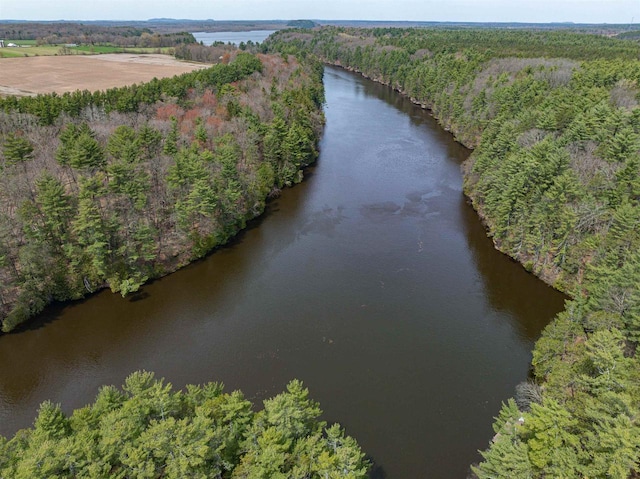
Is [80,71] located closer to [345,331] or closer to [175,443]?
[345,331]

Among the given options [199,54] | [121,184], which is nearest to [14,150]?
[121,184]

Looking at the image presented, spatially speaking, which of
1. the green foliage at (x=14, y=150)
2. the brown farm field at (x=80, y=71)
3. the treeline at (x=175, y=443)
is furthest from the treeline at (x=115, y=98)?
the treeline at (x=175, y=443)

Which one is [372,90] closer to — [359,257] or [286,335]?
[359,257]

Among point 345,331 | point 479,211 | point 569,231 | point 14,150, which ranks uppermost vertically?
point 14,150

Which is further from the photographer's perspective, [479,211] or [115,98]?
[115,98]

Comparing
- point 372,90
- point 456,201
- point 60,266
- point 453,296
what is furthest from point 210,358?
point 372,90

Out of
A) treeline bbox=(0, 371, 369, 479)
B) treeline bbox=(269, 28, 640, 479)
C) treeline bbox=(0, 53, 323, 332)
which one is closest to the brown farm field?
treeline bbox=(0, 53, 323, 332)

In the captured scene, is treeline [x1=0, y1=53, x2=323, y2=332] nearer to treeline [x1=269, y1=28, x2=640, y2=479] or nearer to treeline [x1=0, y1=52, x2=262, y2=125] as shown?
treeline [x1=0, y1=52, x2=262, y2=125]
